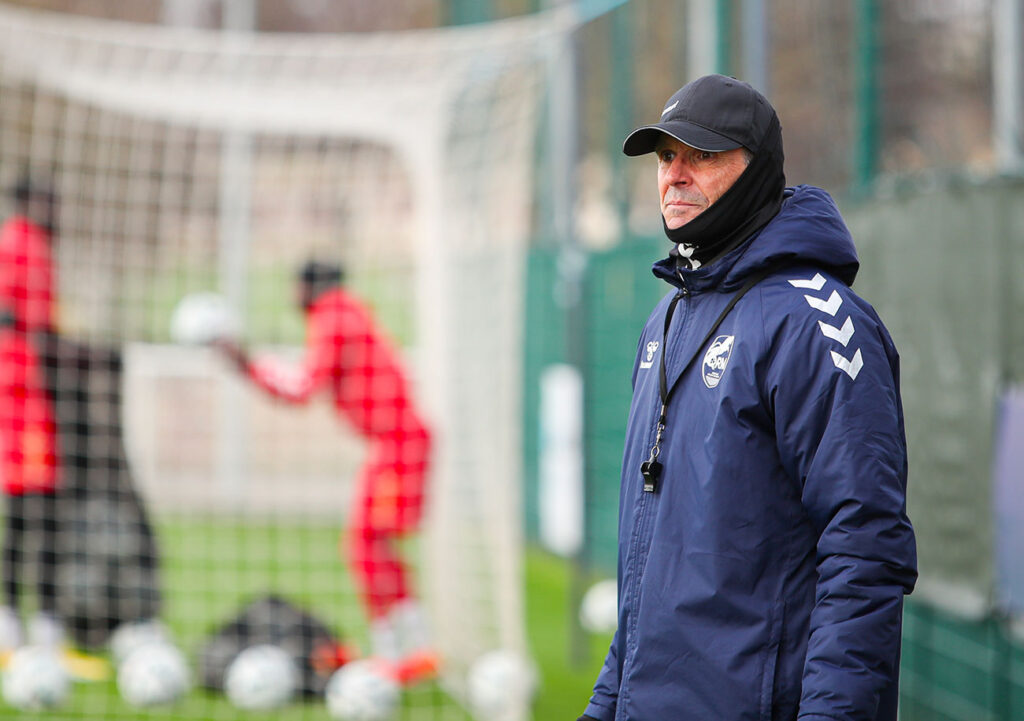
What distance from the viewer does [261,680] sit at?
546 centimetres

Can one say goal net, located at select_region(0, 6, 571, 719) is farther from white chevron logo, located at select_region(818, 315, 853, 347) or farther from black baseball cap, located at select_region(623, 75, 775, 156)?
white chevron logo, located at select_region(818, 315, 853, 347)

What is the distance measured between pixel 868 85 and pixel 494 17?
8.06 meters

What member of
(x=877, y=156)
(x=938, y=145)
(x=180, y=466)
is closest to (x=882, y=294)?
(x=877, y=156)

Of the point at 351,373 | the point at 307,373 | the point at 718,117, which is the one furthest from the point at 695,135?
the point at 351,373

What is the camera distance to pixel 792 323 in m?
2.10

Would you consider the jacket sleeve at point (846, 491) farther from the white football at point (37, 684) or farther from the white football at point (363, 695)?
the white football at point (37, 684)

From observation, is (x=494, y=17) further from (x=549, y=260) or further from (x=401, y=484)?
(x=401, y=484)

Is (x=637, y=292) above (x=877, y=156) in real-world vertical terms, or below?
below

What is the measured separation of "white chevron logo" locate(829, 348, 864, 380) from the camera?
2037mm

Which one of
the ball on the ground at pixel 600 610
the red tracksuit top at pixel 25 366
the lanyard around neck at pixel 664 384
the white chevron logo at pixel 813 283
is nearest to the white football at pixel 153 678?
the red tracksuit top at pixel 25 366

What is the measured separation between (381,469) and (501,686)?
118 centimetres

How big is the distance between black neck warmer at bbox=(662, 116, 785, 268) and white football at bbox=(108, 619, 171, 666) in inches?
180

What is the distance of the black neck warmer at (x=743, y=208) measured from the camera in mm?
2227

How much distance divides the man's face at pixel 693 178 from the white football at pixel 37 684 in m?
4.23
